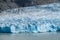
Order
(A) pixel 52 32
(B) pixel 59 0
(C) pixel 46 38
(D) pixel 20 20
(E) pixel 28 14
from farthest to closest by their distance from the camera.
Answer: (B) pixel 59 0 → (E) pixel 28 14 → (D) pixel 20 20 → (A) pixel 52 32 → (C) pixel 46 38

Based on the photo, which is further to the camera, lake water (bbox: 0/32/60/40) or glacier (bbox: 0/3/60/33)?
glacier (bbox: 0/3/60/33)

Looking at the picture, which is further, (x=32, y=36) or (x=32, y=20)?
(x=32, y=20)

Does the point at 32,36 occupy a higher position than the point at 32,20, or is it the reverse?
the point at 32,20

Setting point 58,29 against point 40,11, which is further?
point 40,11

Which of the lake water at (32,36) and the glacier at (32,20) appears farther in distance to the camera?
the glacier at (32,20)

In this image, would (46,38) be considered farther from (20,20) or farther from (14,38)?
(20,20)

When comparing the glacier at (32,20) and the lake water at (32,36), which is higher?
the glacier at (32,20)

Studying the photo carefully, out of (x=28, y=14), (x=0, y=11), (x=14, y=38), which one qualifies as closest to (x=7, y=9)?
(x=0, y=11)

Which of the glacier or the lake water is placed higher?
the glacier
